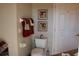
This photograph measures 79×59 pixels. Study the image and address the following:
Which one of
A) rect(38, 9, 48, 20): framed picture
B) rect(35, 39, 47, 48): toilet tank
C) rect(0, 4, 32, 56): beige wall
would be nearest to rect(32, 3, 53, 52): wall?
rect(38, 9, 48, 20): framed picture

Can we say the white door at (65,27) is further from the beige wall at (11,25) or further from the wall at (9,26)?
the wall at (9,26)

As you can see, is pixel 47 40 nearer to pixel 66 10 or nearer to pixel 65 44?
pixel 65 44

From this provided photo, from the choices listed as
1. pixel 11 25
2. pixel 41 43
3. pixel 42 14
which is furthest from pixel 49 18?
pixel 11 25

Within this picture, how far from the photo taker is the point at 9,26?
3400 mm

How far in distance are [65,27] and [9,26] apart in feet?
6.96

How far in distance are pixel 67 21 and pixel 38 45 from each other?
1.20 m

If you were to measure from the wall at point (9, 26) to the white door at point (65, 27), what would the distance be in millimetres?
1771

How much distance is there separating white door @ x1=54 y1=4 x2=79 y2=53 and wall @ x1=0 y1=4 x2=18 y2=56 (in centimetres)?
177

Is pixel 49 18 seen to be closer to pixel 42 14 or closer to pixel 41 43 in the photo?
pixel 42 14

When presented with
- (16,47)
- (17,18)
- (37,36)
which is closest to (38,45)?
(37,36)

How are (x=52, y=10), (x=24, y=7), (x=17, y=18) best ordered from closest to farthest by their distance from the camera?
(x=17, y=18)
(x=24, y=7)
(x=52, y=10)

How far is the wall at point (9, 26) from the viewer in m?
3.33

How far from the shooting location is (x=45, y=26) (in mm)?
4805


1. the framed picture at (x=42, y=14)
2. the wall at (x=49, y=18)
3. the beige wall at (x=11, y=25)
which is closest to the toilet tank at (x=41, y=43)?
the wall at (x=49, y=18)
